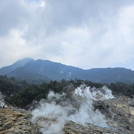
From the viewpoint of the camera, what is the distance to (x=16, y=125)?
12.8 metres

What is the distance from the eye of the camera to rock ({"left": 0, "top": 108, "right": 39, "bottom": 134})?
11945 mm

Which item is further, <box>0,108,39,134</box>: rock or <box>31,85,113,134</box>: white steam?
<box>31,85,113,134</box>: white steam

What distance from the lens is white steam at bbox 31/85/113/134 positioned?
12.4 m

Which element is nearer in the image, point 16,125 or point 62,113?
point 16,125

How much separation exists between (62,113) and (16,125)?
5486 mm

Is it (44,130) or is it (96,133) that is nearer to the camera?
(44,130)

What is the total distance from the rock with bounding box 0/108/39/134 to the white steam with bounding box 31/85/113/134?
0.48 meters

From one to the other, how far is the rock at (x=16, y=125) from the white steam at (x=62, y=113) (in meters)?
0.48

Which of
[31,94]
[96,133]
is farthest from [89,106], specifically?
[96,133]

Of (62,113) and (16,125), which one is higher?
(62,113)

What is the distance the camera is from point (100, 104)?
2998 centimetres

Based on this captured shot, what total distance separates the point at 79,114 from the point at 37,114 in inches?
430

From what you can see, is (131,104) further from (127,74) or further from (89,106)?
(127,74)

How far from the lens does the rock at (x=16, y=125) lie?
11945mm
